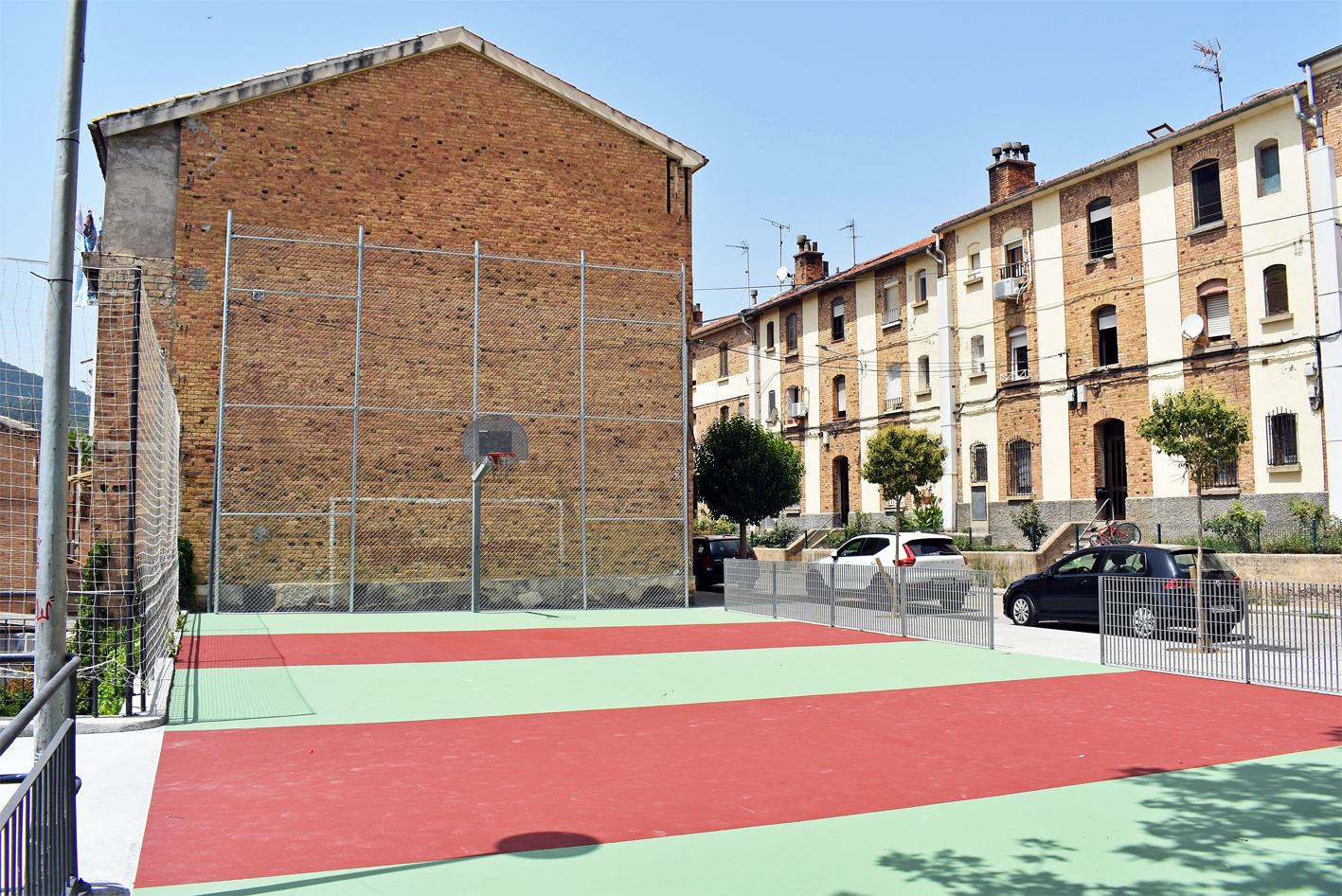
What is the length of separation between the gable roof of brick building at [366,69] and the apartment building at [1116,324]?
1249cm

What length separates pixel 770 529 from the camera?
37.4 metres

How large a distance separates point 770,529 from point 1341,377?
20.0m

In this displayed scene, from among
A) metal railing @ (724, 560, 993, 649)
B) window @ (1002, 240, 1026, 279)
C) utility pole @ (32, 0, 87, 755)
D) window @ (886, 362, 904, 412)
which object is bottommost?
metal railing @ (724, 560, 993, 649)

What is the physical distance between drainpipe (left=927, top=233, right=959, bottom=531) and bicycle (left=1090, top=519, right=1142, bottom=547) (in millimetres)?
6170

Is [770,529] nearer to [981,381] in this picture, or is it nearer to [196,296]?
[981,381]

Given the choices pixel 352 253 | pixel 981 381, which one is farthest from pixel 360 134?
pixel 981 381

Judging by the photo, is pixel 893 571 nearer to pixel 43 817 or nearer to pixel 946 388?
pixel 43 817

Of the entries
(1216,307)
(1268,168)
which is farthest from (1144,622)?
(1268,168)

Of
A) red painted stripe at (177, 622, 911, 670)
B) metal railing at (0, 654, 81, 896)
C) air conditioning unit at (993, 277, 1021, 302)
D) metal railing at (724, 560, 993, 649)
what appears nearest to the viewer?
metal railing at (0, 654, 81, 896)

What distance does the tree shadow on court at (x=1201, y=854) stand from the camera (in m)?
4.37

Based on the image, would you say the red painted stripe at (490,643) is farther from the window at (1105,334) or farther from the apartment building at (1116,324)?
the window at (1105,334)

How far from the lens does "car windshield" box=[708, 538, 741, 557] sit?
25.2 m

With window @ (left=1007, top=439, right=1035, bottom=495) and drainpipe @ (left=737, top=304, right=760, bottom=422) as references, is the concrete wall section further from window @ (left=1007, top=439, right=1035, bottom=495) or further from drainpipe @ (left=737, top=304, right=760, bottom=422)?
drainpipe @ (left=737, top=304, right=760, bottom=422)

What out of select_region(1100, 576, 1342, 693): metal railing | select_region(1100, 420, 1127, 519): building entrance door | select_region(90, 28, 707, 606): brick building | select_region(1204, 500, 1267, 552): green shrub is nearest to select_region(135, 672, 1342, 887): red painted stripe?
select_region(1100, 576, 1342, 693): metal railing
